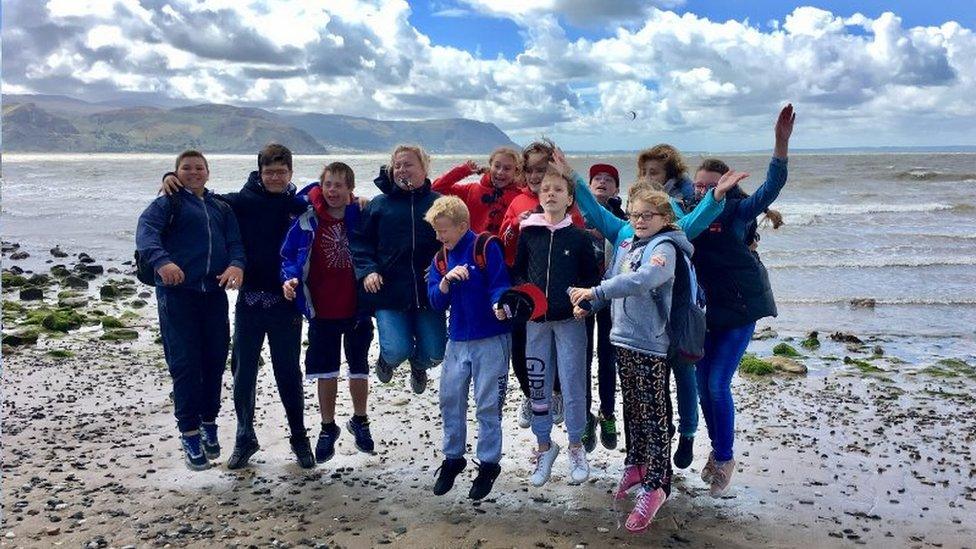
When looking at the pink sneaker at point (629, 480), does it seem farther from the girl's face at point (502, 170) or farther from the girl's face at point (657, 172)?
the girl's face at point (502, 170)

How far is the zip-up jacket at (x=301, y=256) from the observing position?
6.66 m

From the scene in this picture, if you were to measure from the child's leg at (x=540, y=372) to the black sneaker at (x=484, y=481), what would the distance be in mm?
474

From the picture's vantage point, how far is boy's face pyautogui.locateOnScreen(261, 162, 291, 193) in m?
6.80

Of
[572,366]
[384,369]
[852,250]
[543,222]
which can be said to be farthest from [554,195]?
[852,250]

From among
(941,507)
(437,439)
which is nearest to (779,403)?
(941,507)

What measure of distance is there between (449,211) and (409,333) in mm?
1393

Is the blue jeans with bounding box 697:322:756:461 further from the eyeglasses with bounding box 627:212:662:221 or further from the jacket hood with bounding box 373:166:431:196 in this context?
the jacket hood with bounding box 373:166:431:196

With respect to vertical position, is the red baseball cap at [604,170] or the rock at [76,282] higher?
the red baseball cap at [604,170]

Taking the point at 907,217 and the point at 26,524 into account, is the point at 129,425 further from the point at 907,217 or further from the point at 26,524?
the point at 907,217

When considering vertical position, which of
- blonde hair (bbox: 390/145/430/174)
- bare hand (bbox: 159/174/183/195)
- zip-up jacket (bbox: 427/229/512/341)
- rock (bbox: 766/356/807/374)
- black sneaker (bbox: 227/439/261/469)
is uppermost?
blonde hair (bbox: 390/145/430/174)

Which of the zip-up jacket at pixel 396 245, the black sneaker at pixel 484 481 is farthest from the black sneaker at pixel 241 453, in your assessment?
the black sneaker at pixel 484 481

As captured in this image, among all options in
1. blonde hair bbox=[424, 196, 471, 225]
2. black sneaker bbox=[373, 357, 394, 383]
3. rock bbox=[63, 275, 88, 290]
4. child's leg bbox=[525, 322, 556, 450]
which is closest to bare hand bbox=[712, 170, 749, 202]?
child's leg bbox=[525, 322, 556, 450]

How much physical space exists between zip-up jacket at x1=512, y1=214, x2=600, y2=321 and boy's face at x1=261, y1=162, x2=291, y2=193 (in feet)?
7.23

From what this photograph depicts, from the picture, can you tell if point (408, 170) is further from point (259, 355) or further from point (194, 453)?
point (194, 453)
